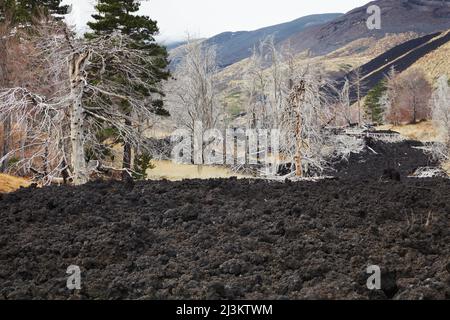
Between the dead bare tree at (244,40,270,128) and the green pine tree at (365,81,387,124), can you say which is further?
the green pine tree at (365,81,387,124)

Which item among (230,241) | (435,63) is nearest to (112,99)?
(230,241)

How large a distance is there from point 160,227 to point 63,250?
142 cm

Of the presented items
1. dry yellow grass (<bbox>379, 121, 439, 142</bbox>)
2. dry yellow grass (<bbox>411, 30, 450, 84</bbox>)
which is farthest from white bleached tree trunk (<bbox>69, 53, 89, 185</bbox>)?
dry yellow grass (<bbox>411, 30, 450, 84</bbox>)

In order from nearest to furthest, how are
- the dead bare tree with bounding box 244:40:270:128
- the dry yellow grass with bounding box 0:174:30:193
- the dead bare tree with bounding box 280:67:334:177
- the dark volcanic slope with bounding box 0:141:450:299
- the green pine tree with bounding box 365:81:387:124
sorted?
the dark volcanic slope with bounding box 0:141:450:299, the dead bare tree with bounding box 280:67:334:177, the dry yellow grass with bounding box 0:174:30:193, the dead bare tree with bounding box 244:40:270:128, the green pine tree with bounding box 365:81:387:124

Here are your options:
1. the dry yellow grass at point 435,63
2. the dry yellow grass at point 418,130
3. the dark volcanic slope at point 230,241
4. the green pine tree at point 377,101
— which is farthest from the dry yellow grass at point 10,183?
the dry yellow grass at point 435,63

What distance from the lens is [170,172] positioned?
3409cm

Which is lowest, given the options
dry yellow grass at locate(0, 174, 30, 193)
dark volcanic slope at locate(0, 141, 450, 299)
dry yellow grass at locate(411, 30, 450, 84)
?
dry yellow grass at locate(0, 174, 30, 193)

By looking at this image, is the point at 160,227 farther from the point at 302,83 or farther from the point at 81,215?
the point at 302,83

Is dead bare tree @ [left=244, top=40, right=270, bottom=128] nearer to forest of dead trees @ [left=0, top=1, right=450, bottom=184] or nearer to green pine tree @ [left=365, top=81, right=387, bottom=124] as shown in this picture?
forest of dead trees @ [left=0, top=1, right=450, bottom=184]

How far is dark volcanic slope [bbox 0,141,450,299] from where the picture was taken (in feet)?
14.6

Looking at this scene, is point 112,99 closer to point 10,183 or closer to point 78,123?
point 10,183

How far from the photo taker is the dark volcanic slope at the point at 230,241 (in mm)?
4461

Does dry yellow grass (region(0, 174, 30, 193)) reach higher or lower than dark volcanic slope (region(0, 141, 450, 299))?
lower

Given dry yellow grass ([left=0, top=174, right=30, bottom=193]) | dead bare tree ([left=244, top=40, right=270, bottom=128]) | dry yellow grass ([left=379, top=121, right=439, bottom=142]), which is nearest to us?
dry yellow grass ([left=0, top=174, right=30, bottom=193])
